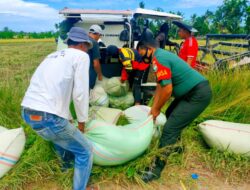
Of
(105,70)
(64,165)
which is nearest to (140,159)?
(64,165)

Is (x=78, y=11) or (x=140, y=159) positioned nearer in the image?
(x=140, y=159)

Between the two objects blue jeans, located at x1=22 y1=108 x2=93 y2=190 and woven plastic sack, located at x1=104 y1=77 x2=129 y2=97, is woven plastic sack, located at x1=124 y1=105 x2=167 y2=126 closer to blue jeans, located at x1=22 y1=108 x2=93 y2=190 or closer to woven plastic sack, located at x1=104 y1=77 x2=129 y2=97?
woven plastic sack, located at x1=104 y1=77 x2=129 y2=97

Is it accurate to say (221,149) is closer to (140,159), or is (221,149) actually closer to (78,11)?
(140,159)

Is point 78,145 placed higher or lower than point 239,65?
lower

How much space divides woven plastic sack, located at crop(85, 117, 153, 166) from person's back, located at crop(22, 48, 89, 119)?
0.54 m

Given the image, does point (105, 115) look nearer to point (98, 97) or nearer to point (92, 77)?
point (98, 97)

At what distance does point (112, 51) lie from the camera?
4820 mm

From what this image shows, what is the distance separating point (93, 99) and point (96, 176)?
1.53m

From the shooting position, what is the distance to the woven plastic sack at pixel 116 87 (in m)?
4.25

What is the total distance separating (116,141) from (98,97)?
156 centimetres

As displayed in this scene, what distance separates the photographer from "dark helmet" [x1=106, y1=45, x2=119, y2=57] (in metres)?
4.81

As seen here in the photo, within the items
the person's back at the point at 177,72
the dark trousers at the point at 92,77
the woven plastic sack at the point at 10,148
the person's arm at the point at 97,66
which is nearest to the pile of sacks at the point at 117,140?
the person's back at the point at 177,72

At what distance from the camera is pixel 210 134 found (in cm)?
306

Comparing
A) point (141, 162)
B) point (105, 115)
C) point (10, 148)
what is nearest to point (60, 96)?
point (10, 148)
